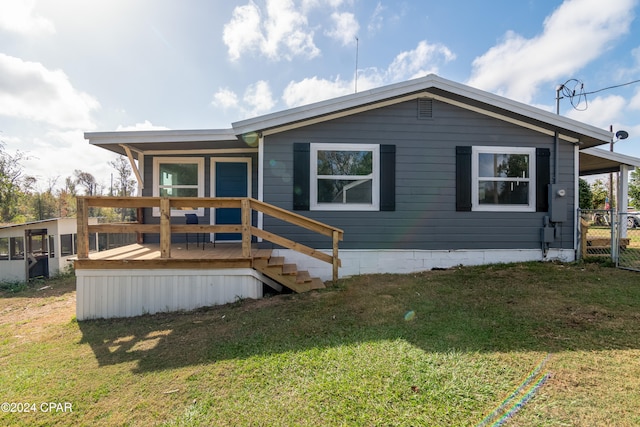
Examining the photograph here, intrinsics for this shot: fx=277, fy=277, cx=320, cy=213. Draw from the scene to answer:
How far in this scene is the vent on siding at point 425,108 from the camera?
18.2 ft

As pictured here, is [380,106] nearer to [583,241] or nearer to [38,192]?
[583,241]

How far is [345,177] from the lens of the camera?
547 cm

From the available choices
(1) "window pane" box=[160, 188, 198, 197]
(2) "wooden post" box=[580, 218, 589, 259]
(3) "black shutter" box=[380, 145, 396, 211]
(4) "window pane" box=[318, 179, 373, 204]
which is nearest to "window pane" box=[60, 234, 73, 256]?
(1) "window pane" box=[160, 188, 198, 197]

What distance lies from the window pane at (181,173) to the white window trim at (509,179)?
6.25 meters

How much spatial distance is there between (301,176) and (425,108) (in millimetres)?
2847

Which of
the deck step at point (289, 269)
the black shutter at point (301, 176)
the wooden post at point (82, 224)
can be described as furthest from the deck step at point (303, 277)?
the wooden post at point (82, 224)

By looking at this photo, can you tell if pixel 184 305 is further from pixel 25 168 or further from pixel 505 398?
pixel 25 168

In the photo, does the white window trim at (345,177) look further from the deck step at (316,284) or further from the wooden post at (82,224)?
the wooden post at (82,224)

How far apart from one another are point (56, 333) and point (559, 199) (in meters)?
8.69

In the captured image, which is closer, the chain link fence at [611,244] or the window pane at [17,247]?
the chain link fence at [611,244]

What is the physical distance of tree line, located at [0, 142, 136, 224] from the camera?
1602cm

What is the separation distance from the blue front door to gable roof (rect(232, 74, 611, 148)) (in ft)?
5.65

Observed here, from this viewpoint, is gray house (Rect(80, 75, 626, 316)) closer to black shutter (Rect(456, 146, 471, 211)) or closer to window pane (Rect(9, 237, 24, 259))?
black shutter (Rect(456, 146, 471, 211))

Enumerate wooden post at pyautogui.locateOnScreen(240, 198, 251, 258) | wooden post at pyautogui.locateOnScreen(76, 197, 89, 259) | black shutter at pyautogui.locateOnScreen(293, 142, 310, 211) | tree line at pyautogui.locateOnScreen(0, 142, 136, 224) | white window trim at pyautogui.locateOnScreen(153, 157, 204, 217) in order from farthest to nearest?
1. tree line at pyautogui.locateOnScreen(0, 142, 136, 224)
2. white window trim at pyautogui.locateOnScreen(153, 157, 204, 217)
3. black shutter at pyautogui.locateOnScreen(293, 142, 310, 211)
4. wooden post at pyautogui.locateOnScreen(240, 198, 251, 258)
5. wooden post at pyautogui.locateOnScreen(76, 197, 89, 259)
